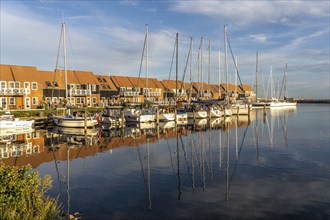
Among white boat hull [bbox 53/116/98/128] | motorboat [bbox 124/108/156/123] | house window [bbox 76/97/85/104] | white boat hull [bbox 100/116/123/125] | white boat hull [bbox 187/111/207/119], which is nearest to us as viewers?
white boat hull [bbox 53/116/98/128]

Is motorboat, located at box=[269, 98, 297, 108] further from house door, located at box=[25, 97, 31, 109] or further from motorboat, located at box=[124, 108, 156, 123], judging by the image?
house door, located at box=[25, 97, 31, 109]

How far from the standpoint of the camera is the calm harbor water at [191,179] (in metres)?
12.7

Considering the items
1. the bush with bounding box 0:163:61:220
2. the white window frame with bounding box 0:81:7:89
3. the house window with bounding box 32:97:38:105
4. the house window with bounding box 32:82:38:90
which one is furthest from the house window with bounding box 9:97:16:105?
the bush with bounding box 0:163:61:220

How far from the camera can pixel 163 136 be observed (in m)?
37.0

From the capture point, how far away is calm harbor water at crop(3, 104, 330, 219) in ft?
41.6

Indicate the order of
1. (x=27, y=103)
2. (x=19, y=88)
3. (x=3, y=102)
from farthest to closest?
(x=27, y=103)
(x=19, y=88)
(x=3, y=102)

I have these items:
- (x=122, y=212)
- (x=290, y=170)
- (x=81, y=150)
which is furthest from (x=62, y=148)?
(x=290, y=170)

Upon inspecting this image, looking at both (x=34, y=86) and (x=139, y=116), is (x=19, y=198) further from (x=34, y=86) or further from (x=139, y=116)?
(x=34, y=86)

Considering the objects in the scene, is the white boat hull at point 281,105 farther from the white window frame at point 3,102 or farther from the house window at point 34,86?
the white window frame at point 3,102

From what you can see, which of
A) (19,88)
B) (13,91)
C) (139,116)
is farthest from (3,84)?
(139,116)

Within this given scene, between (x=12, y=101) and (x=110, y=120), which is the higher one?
(x=12, y=101)

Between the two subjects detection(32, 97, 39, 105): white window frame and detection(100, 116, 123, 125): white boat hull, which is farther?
detection(32, 97, 39, 105): white window frame

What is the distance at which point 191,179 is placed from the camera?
17.7 meters

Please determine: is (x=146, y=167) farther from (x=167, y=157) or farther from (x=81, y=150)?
(x=81, y=150)
